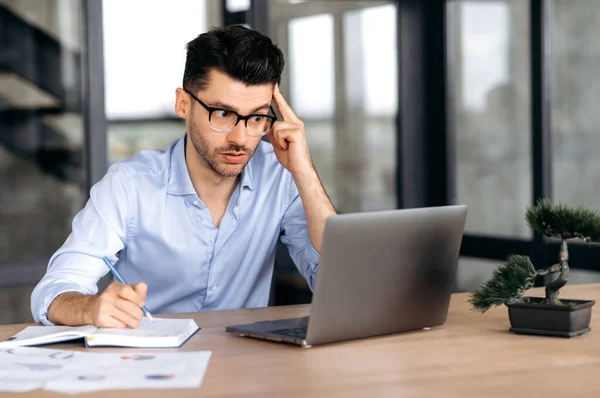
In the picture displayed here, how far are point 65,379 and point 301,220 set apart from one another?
115cm

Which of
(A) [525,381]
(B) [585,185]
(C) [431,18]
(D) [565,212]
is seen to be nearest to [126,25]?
(C) [431,18]

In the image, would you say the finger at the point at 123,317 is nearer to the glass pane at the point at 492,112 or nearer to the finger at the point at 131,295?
the finger at the point at 131,295

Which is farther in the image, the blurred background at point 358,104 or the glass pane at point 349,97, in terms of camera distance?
the glass pane at point 349,97

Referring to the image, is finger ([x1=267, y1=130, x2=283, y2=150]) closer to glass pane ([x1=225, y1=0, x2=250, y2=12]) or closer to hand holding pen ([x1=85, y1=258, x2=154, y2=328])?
hand holding pen ([x1=85, y1=258, x2=154, y2=328])

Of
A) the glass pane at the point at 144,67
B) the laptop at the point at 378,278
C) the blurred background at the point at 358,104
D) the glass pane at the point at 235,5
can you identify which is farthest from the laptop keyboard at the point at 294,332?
the glass pane at the point at 235,5

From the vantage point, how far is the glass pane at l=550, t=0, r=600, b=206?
11.3 ft

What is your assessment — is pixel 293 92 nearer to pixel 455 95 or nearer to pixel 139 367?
pixel 455 95

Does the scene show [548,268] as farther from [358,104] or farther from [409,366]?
[358,104]

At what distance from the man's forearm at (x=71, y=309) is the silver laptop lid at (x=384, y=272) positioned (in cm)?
45

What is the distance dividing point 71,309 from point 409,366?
0.70 m

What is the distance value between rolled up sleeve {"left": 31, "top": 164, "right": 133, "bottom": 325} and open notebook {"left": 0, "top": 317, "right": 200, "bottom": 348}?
158 millimetres

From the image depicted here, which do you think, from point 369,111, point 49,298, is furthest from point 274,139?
point 369,111

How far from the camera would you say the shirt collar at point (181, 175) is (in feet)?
7.07

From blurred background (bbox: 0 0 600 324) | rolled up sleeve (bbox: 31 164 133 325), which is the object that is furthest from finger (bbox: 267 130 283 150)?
blurred background (bbox: 0 0 600 324)
